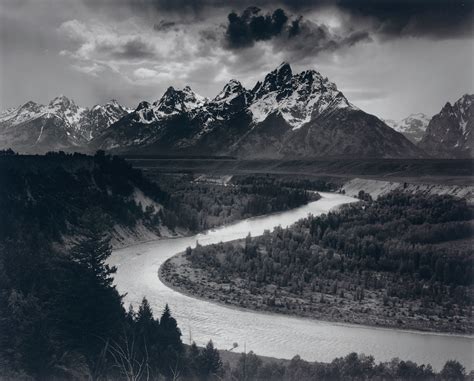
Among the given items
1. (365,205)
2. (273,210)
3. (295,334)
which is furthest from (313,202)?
(295,334)

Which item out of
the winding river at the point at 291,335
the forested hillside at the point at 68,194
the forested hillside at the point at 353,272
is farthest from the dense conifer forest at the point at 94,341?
the forested hillside at the point at 68,194

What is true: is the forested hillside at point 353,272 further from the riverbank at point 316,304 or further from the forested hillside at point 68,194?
the forested hillside at point 68,194

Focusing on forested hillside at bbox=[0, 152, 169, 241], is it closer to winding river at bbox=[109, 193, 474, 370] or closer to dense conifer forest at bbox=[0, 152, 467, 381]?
winding river at bbox=[109, 193, 474, 370]

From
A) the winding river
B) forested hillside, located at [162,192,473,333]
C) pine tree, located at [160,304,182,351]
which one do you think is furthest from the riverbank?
pine tree, located at [160,304,182,351]

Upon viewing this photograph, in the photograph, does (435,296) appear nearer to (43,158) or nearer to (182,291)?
(182,291)

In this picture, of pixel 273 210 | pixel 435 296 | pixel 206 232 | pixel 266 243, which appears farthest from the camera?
pixel 273 210

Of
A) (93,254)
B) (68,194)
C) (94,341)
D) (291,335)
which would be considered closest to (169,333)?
(94,341)
